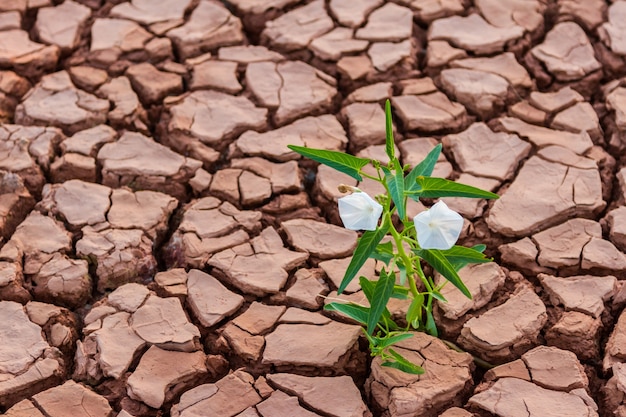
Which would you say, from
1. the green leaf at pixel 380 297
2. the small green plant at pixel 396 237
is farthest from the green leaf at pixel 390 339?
the green leaf at pixel 380 297

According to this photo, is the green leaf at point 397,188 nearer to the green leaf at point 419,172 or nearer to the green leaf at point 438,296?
the green leaf at point 419,172

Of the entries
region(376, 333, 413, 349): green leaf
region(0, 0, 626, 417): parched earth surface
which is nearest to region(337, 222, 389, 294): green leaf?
region(376, 333, 413, 349): green leaf

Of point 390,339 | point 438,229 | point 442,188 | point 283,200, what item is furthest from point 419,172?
point 283,200

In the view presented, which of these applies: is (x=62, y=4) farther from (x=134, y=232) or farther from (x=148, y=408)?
(x=148, y=408)

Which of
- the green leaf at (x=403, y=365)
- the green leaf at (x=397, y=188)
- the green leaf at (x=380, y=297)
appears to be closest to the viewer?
the green leaf at (x=397, y=188)

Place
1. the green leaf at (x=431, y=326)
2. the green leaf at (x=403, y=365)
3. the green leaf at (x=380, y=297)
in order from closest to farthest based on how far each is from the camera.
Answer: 1. the green leaf at (x=380, y=297)
2. the green leaf at (x=403, y=365)
3. the green leaf at (x=431, y=326)

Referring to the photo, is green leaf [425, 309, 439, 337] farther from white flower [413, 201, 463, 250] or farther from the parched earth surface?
white flower [413, 201, 463, 250]
